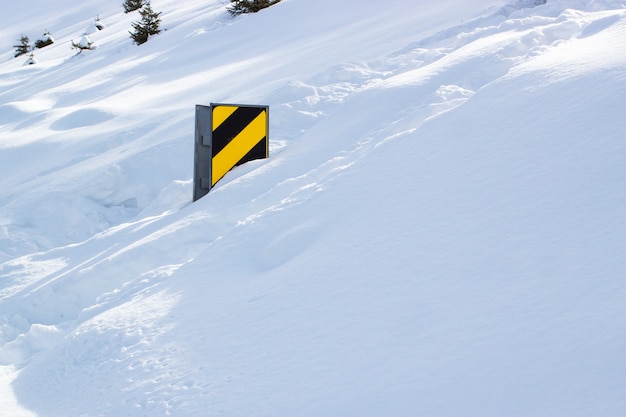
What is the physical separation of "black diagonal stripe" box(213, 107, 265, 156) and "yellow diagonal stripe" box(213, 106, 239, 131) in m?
0.02

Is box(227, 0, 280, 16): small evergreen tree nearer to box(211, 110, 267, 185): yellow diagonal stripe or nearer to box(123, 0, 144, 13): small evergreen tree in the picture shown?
box(211, 110, 267, 185): yellow diagonal stripe

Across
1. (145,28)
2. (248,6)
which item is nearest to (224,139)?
(248,6)

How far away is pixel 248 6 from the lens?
13.3m

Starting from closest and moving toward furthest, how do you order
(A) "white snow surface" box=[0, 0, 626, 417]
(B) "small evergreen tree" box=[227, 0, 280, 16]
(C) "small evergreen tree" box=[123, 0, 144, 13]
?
(A) "white snow surface" box=[0, 0, 626, 417]
(B) "small evergreen tree" box=[227, 0, 280, 16]
(C) "small evergreen tree" box=[123, 0, 144, 13]

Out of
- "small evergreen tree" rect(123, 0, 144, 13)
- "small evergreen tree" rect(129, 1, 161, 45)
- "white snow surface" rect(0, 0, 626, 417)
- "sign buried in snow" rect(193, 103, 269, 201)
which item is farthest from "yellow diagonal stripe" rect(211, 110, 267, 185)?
"small evergreen tree" rect(123, 0, 144, 13)

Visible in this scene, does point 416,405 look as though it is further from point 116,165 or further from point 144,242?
point 116,165

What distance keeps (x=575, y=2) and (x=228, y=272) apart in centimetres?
575

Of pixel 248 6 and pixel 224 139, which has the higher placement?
pixel 248 6

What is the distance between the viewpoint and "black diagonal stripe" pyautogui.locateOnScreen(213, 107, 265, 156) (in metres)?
4.92

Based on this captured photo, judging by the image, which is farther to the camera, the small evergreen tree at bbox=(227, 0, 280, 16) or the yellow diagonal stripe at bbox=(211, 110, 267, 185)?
the small evergreen tree at bbox=(227, 0, 280, 16)

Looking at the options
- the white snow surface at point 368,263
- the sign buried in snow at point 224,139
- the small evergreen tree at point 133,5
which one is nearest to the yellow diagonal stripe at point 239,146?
the sign buried in snow at point 224,139

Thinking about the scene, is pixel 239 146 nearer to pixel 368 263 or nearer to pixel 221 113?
pixel 221 113

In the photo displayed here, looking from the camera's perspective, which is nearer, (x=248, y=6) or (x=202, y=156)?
(x=202, y=156)

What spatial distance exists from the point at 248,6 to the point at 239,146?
9.04 m
